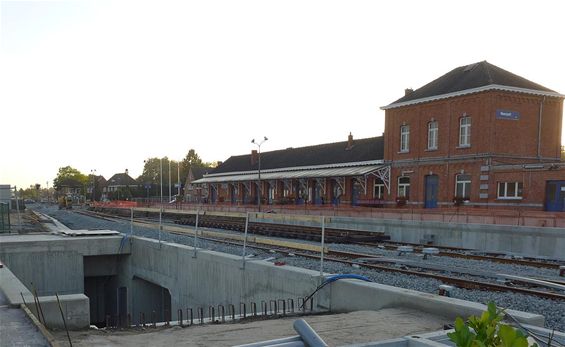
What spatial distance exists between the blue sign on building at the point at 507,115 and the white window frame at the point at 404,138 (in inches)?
298

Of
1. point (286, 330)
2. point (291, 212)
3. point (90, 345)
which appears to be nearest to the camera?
point (90, 345)

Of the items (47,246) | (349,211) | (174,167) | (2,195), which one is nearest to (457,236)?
(349,211)

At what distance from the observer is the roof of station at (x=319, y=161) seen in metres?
41.2

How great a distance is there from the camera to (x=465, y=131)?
32.3 m

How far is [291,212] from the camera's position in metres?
33.0

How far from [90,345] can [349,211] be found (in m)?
21.8

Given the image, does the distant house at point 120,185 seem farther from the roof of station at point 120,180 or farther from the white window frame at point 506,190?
the white window frame at point 506,190

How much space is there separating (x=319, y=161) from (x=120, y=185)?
102332mm

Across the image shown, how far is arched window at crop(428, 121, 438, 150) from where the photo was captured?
34.4 meters

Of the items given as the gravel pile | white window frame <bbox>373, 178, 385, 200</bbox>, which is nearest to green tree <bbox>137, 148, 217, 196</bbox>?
white window frame <bbox>373, 178, 385, 200</bbox>

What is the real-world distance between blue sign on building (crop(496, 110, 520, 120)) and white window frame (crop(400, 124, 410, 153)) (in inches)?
298

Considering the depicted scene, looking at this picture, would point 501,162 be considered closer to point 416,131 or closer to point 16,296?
point 416,131

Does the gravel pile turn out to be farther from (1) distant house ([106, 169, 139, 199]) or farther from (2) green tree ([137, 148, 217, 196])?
(2) green tree ([137, 148, 217, 196])

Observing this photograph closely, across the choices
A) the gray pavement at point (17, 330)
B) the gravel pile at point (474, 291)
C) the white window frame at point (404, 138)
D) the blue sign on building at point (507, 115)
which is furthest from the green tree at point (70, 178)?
the gray pavement at point (17, 330)
